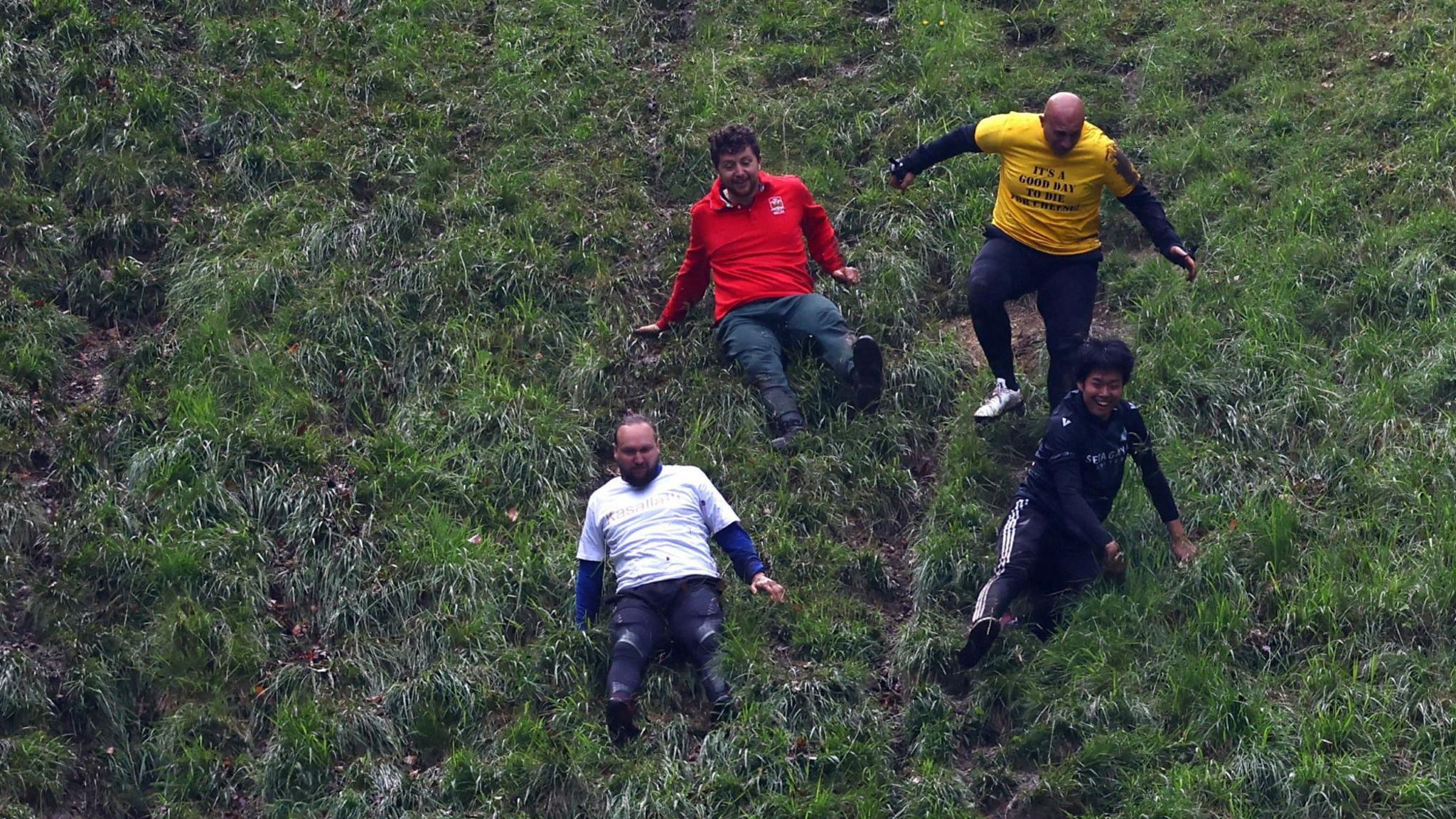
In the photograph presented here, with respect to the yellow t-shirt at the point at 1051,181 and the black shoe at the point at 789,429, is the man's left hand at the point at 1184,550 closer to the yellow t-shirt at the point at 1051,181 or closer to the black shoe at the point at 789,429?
the yellow t-shirt at the point at 1051,181

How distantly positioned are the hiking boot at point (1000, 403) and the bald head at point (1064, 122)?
1.33m

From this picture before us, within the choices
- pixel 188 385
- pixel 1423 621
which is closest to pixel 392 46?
pixel 188 385

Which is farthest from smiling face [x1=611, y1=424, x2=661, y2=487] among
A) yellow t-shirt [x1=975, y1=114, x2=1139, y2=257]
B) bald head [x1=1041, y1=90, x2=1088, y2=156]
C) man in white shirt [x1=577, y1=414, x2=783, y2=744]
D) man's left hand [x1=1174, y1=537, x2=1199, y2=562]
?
bald head [x1=1041, y1=90, x2=1088, y2=156]

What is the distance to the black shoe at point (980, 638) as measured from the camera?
260 inches

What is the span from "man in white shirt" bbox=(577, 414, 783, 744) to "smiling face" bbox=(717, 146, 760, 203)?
6.06 feet

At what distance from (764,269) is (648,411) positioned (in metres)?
1.09

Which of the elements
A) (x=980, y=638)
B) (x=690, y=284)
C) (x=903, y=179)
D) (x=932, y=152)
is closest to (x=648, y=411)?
(x=690, y=284)

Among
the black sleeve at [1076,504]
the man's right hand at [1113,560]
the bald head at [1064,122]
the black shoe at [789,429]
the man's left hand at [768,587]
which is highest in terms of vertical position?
the bald head at [1064,122]

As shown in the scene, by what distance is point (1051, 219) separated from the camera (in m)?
7.90

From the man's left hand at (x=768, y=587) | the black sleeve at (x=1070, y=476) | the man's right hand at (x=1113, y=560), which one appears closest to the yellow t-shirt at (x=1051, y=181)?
A: the black sleeve at (x=1070, y=476)

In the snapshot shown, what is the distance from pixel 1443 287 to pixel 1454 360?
0.79 metres

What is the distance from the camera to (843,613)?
293 inches

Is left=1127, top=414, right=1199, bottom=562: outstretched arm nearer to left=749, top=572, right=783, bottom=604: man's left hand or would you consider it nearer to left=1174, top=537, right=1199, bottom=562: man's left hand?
left=1174, top=537, right=1199, bottom=562: man's left hand

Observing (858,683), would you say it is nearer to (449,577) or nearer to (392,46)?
(449,577)
